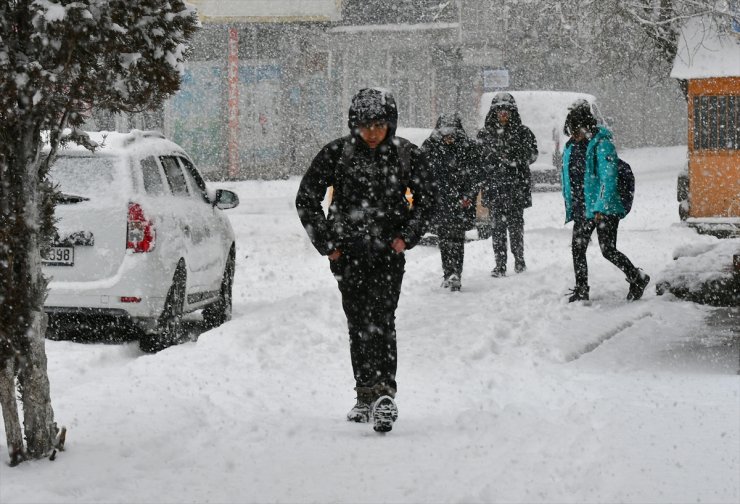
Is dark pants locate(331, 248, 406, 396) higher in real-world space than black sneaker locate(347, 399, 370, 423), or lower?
higher

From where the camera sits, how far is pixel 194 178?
11.1 meters

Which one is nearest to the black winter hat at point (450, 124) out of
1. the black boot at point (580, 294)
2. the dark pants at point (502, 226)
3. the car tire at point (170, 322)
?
the dark pants at point (502, 226)

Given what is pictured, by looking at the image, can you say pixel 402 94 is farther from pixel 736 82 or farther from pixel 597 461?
pixel 597 461

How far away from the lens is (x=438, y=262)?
53.0 feet

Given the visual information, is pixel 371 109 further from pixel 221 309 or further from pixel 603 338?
pixel 221 309

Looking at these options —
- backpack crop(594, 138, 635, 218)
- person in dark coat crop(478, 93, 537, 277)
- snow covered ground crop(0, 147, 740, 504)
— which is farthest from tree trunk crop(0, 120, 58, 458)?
person in dark coat crop(478, 93, 537, 277)

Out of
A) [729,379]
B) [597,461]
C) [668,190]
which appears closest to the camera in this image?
[597,461]

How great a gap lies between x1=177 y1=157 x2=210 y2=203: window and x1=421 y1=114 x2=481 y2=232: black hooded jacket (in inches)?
116

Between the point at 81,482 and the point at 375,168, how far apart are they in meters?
2.48

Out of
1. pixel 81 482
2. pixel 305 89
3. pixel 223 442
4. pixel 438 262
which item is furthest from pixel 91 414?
pixel 305 89

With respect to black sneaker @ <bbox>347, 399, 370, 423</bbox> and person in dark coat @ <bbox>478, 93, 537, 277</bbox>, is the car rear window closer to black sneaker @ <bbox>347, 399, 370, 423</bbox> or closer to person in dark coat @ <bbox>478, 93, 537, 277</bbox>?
black sneaker @ <bbox>347, 399, 370, 423</bbox>

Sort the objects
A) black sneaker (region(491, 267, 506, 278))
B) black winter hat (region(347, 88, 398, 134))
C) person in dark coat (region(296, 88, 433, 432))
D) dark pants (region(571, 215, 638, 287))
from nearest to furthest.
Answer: black winter hat (region(347, 88, 398, 134)) → person in dark coat (region(296, 88, 433, 432)) → dark pants (region(571, 215, 638, 287)) → black sneaker (region(491, 267, 506, 278))

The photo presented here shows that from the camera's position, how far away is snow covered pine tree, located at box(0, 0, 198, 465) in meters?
5.14

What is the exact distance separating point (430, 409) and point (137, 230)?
3002mm
